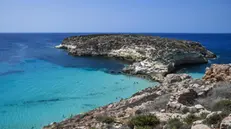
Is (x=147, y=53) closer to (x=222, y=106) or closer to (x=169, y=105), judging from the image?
(x=169, y=105)

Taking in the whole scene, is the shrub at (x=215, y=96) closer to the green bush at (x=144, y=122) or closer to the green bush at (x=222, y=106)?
the green bush at (x=222, y=106)

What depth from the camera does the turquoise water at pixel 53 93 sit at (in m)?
17.5

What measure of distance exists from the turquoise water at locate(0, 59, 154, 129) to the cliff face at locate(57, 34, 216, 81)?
373cm

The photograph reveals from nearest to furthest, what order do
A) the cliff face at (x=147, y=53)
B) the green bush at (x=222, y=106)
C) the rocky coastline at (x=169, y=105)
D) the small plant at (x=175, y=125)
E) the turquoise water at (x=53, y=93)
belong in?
1. the small plant at (x=175, y=125)
2. the rocky coastline at (x=169, y=105)
3. the green bush at (x=222, y=106)
4. the turquoise water at (x=53, y=93)
5. the cliff face at (x=147, y=53)

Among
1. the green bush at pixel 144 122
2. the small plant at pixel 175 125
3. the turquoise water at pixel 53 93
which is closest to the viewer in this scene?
the small plant at pixel 175 125

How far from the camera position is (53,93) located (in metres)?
23.7

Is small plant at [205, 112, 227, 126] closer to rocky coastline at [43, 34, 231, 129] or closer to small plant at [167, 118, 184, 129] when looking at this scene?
rocky coastline at [43, 34, 231, 129]

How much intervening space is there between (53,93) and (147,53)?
86.5 ft

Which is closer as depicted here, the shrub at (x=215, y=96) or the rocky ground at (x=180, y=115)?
the rocky ground at (x=180, y=115)

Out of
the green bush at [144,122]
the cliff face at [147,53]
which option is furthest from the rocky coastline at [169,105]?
the cliff face at [147,53]

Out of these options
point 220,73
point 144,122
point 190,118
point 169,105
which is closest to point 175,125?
point 190,118

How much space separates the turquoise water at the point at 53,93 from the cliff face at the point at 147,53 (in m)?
3.73

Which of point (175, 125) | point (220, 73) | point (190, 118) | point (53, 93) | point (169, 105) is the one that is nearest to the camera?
point (175, 125)

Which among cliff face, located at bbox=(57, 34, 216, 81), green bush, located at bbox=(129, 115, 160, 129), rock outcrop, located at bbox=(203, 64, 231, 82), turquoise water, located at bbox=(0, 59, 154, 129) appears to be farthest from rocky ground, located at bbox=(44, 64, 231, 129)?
cliff face, located at bbox=(57, 34, 216, 81)
